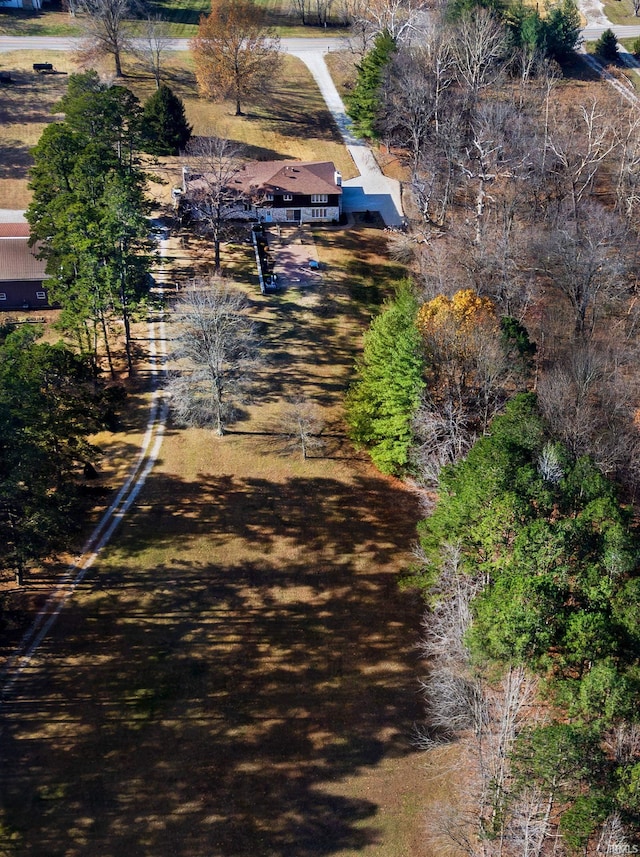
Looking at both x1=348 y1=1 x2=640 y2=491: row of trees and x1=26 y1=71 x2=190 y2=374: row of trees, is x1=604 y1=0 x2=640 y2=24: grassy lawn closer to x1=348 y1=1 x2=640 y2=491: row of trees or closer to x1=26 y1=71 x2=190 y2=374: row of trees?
x1=348 y1=1 x2=640 y2=491: row of trees

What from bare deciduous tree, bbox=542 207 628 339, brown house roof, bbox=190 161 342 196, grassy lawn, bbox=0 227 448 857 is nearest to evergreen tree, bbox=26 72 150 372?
grassy lawn, bbox=0 227 448 857

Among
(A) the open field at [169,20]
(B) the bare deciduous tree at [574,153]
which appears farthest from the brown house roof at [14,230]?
(B) the bare deciduous tree at [574,153]

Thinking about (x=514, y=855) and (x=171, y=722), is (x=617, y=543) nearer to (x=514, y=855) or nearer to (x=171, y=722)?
(x=514, y=855)

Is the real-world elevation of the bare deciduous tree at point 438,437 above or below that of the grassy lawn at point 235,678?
above

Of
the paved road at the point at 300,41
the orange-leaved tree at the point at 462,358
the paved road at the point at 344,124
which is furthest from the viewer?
the paved road at the point at 300,41

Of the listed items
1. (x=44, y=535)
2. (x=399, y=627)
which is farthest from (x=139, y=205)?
(x=399, y=627)

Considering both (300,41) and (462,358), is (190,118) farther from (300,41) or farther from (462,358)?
(462,358)

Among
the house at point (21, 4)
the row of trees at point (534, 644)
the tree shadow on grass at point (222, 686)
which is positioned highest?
the house at point (21, 4)

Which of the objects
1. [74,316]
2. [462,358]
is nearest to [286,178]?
[74,316]

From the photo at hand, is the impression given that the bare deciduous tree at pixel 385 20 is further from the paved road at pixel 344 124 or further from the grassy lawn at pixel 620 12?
the grassy lawn at pixel 620 12
